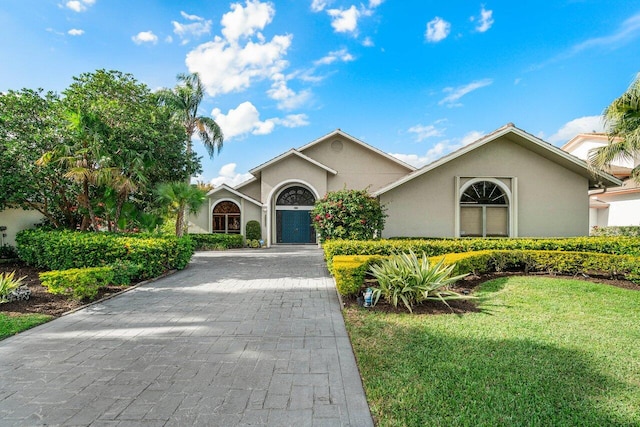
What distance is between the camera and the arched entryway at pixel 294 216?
2106 cm

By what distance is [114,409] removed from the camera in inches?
118

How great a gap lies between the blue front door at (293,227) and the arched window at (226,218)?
3.00 meters

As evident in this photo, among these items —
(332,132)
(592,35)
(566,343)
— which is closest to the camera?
(566,343)

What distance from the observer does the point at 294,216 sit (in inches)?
839

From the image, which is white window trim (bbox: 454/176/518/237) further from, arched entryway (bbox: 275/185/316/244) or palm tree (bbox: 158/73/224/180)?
palm tree (bbox: 158/73/224/180)

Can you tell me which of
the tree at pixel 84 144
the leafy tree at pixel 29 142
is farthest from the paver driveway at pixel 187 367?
the leafy tree at pixel 29 142

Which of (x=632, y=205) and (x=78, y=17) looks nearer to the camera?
(x=78, y=17)

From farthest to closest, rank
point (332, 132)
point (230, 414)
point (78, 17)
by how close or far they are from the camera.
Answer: point (332, 132), point (78, 17), point (230, 414)

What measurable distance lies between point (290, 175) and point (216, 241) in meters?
6.29

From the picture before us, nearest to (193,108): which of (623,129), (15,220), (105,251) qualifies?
(15,220)

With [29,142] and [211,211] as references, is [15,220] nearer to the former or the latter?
[29,142]

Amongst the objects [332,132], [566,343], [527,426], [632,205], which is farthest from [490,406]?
[632,205]

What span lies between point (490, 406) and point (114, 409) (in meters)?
3.63

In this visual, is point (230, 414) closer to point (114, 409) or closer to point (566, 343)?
point (114, 409)
